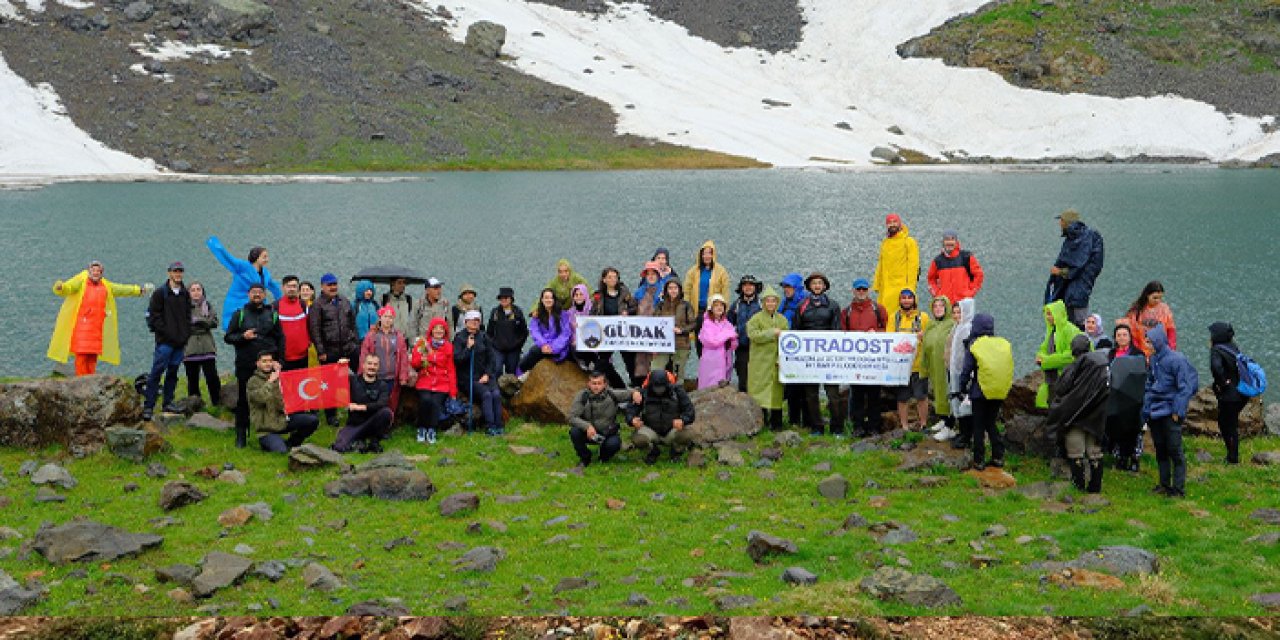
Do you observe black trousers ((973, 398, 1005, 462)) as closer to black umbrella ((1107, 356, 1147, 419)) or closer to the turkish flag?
black umbrella ((1107, 356, 1147, 419))

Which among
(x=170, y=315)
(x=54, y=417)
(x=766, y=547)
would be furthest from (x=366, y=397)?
(x=766, y=547)

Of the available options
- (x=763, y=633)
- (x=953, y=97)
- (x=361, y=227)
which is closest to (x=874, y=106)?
(x=953, y=97)

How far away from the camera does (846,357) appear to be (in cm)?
1703

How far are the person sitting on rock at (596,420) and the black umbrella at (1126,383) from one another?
23.0 feet

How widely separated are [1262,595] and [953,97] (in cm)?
13835

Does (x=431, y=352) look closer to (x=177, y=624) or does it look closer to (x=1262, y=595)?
(x=177, y=624)

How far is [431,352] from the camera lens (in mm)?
17094

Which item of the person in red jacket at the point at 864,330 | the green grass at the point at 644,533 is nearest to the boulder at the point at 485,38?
the person in red jacket at the point at 864,330

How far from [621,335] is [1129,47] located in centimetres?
14497

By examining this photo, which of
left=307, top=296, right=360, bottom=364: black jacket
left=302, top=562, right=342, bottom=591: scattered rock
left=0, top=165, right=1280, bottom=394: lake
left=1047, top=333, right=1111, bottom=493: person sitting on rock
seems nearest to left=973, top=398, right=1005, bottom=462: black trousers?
left=1047, top=333, right=1111, bottom=493: person sitting on rock

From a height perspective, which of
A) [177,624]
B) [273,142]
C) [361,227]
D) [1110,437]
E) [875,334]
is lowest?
[177,624]

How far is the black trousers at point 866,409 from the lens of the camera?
672 inches

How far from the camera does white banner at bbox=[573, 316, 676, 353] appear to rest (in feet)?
60.2

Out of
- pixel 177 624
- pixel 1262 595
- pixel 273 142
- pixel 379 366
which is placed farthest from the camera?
pixel 273 142
